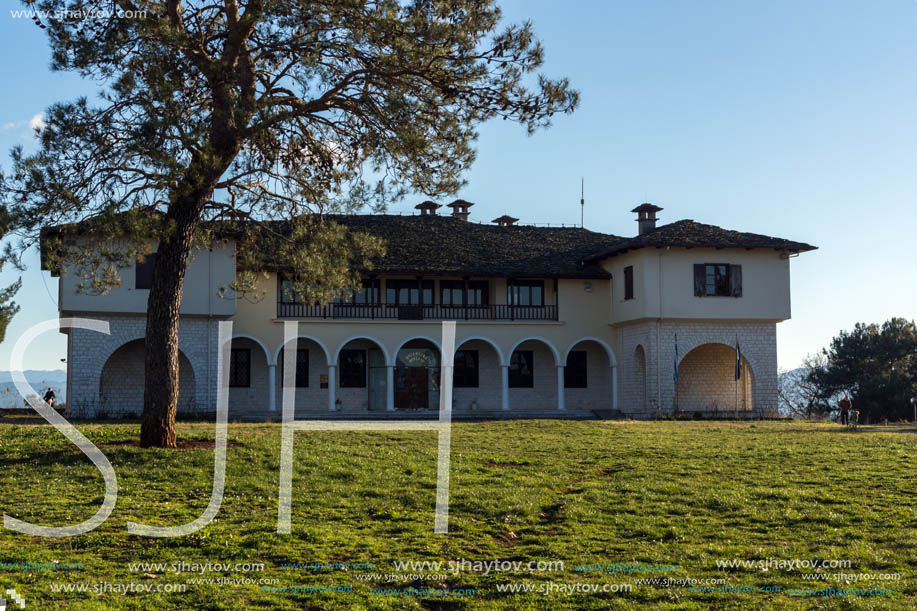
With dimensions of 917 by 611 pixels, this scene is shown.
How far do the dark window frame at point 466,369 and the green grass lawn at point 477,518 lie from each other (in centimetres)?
1617

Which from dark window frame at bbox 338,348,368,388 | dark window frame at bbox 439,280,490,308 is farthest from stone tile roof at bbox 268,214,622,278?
dark window frame at bbox 338,348,368,388

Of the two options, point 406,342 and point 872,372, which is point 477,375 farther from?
point 872,372

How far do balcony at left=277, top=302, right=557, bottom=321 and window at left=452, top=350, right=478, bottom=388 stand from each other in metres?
1.79

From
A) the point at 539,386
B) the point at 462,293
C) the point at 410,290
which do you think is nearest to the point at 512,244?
the point at 462,293

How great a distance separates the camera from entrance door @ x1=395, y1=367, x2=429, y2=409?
3488cm

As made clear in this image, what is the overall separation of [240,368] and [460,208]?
1225cm

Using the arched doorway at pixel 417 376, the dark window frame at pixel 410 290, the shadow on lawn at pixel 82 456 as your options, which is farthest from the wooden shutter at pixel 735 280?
the shadow on lawn at pixel 82 456

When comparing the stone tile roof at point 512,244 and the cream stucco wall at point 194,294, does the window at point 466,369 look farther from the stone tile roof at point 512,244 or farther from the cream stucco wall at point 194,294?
the cream stucco wall at point 194,294

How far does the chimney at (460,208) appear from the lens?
39781mm

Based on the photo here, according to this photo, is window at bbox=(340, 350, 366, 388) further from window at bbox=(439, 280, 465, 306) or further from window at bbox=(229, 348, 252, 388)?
window at bbox=(439, 280, 465, 306)

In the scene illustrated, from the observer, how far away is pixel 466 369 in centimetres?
3541

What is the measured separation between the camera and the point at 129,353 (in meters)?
32.1

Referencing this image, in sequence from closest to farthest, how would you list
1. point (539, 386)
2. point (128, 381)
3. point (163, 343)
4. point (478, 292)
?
point (163, 343), point (128, 381), point (478, 292), point (539, 386)

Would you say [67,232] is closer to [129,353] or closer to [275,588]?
[275,588]
